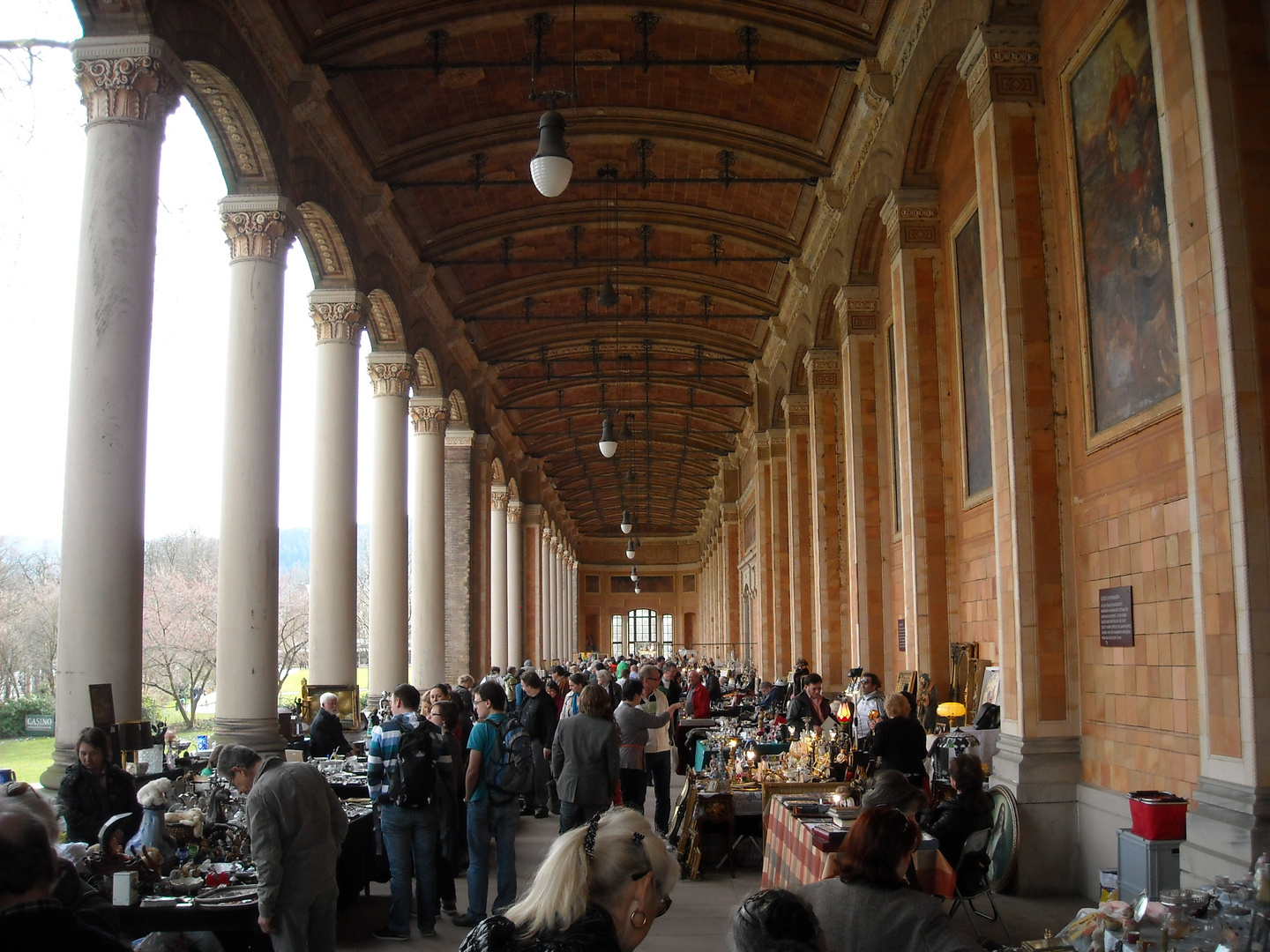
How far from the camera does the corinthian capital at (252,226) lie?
37.5 ft

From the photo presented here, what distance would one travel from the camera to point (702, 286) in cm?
2020

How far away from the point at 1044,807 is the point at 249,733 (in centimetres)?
714

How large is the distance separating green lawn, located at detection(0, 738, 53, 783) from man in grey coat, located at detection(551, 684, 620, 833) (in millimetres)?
10941

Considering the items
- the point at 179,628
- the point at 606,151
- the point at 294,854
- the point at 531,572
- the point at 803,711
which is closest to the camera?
the point at 294,854

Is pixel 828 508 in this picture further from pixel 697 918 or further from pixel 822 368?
pixel 697 918

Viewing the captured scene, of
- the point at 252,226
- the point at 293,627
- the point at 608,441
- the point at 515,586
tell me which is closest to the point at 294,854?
the point at 252,226

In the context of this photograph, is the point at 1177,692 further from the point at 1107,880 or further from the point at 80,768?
the point at 80,768

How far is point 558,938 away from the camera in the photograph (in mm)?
2242

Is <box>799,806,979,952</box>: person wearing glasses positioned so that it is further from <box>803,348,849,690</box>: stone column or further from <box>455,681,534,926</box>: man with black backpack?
<box>803,348,849,690</box>: stone column

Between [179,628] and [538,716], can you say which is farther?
[179,628]

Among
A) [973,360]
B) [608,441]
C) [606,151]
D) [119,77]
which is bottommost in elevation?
[973,360]

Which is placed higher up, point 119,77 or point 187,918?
point 119,77

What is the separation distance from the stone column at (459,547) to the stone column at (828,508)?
7.91 meters

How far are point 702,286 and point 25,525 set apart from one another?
60.9ft
